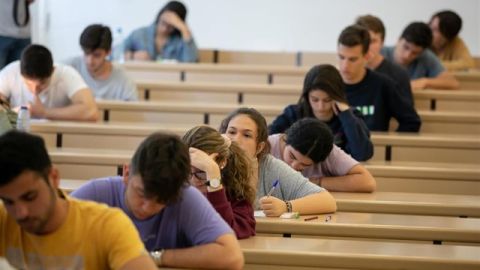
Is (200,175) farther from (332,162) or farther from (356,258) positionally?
(332,162)

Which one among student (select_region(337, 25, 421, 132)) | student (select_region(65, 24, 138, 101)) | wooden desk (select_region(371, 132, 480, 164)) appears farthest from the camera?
student (select_region(65, 24, 138, 101))

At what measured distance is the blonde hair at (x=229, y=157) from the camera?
10.9ft

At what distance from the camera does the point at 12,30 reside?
256 inches

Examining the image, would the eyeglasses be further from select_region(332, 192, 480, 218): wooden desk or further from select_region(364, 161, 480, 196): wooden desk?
select_region(364, 161, 480, 196): wooden desk

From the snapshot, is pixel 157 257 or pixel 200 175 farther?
pixel 200 175

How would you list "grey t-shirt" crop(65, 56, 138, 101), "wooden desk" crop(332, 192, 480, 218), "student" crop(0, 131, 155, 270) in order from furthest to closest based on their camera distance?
"grey t-shirt" crop(65, 56, 138, 101)
"wooden desk" crop(332, 192, 480, 218)
"student" crop(0, 131, 155, 270)

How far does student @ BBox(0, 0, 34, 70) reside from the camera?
6.48 metres

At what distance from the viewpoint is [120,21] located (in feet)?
28.6

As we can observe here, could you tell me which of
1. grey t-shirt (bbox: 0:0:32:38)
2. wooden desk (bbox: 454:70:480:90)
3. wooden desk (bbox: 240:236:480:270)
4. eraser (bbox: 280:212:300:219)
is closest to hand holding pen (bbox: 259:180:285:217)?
eraser (bbox: 280:212:300:219)

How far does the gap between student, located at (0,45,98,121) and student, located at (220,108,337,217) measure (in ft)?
5.68

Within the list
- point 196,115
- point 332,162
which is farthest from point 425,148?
point 196,115

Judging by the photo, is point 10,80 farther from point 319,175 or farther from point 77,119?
point 319,175

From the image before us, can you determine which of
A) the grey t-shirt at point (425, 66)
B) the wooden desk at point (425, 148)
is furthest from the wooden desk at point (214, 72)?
the wooden desk at point (425, 148)

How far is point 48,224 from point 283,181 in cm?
159
